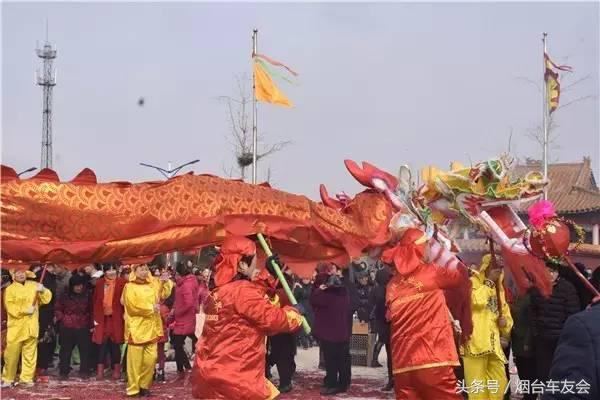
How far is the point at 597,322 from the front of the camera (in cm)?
208

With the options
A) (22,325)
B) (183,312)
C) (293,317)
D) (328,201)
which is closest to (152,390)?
(183,312)

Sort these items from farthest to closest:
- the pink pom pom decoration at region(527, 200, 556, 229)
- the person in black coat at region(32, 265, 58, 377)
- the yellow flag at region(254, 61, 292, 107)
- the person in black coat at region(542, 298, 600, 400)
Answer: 1. the yellow flag at region(254, 61, 292, 107)
2. the person in black coat at region(32, 265, 58, 377)
3. the pink pom pom decoration at region(527, 200, 556, 229)
4. the person in black coat at region(542, 298, 600, 400)

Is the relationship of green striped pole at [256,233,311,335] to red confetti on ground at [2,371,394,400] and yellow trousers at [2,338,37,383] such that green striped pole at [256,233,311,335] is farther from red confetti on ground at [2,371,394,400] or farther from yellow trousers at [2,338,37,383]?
yellow trousers at [2,338,37,383]

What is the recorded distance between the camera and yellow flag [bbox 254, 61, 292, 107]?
12.1 meters

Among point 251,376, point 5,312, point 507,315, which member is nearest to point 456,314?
point 507,315

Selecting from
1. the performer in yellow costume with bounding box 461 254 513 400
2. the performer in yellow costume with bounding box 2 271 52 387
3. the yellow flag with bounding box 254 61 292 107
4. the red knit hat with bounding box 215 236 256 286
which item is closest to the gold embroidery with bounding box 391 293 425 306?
the red knit hat with bounding box 215 236 256 286

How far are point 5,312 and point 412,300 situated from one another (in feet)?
18.5

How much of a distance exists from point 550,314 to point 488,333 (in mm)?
556

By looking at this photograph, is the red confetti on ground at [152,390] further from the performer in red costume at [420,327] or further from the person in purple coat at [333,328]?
the performer in red costume at [420,327]

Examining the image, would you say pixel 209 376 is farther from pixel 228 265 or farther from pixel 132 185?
pixel 132 185

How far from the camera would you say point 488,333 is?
20.8ft

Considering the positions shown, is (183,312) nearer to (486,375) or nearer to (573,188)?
(486,375)

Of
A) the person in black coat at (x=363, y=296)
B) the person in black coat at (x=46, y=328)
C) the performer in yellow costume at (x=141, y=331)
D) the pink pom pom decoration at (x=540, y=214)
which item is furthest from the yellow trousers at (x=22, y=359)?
the pink pom pom decoration at (x=540, y=214)

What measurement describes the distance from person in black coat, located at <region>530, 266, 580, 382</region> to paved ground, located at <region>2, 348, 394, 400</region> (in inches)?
81.3
